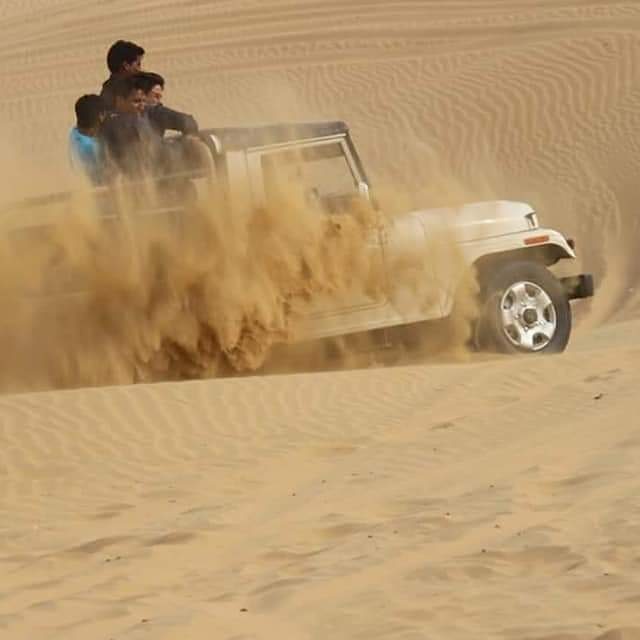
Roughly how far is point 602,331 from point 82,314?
4.68 m

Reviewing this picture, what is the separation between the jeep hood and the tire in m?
0.24

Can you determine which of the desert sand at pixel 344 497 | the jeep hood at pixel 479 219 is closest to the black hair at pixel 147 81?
the desert sand at pixel 344 497

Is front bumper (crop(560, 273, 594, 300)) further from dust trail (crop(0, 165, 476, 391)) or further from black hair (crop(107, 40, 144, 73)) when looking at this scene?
black hair (crop(107, 40, 144, 73))

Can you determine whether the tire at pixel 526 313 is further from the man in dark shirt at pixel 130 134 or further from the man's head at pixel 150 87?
the man's head at pixel 150 87

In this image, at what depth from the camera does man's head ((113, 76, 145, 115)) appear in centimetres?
1056

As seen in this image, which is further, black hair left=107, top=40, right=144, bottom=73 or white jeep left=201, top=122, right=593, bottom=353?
black hair left=107, top=40, right=144, bottom=73

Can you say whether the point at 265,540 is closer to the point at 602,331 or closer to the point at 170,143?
the point at 170,143

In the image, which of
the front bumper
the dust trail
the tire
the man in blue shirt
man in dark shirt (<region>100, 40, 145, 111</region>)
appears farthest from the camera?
man in dark shirt (<region>100, 40, 145, 111</region>)

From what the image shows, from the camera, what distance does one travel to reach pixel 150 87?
10.6 metres

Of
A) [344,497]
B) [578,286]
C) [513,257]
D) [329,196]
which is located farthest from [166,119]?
[344,497]

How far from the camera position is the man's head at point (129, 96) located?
1056 cm

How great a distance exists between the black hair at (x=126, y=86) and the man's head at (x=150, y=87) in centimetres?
2

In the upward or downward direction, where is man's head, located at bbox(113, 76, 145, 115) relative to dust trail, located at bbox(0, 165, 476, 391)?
upward

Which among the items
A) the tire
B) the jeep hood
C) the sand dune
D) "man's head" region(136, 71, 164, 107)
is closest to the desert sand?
the sand dune
